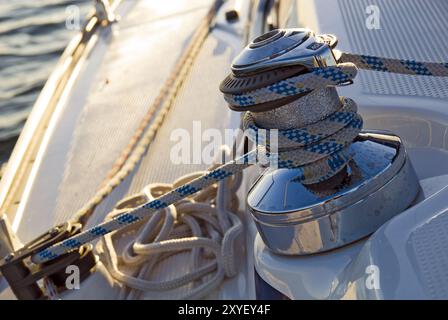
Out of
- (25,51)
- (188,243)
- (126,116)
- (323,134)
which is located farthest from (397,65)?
(25,51)

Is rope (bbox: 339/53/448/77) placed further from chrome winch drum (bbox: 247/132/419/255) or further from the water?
the water

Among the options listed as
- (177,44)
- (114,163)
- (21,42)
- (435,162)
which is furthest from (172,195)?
(21,42)

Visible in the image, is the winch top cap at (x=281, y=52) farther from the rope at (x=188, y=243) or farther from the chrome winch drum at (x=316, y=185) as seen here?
the rope at (x=188, y=243)

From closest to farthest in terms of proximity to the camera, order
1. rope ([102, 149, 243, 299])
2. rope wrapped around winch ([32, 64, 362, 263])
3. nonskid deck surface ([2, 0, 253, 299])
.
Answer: rope wrapped around winch ([32, 64, 362, 263]) < rope ([102, 149, 243, 299]) < nonskid deck surface ([2, 0, 253, 299])

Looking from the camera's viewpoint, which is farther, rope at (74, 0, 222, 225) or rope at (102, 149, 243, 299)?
rope at (74, 0, 222, 225)

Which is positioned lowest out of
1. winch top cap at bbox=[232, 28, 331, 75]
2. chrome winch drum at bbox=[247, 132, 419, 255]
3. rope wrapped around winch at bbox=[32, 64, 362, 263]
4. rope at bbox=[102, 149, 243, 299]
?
rope at bbox=[102, 149, 243, 299]

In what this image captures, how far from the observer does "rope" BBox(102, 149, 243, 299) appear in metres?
1.22

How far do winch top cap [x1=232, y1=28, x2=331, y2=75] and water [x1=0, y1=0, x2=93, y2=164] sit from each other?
3.31 meters

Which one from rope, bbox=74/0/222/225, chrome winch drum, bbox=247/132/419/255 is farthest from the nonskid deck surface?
chrome winch drum, bbox=247/132/419/255

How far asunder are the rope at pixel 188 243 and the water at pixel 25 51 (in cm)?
275

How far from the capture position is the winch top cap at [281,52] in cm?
79

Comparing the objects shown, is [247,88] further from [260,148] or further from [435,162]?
[435,162]

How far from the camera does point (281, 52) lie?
0.80 meters

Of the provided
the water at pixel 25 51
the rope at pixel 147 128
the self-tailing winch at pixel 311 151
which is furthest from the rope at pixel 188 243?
the water at pixel 25 51
